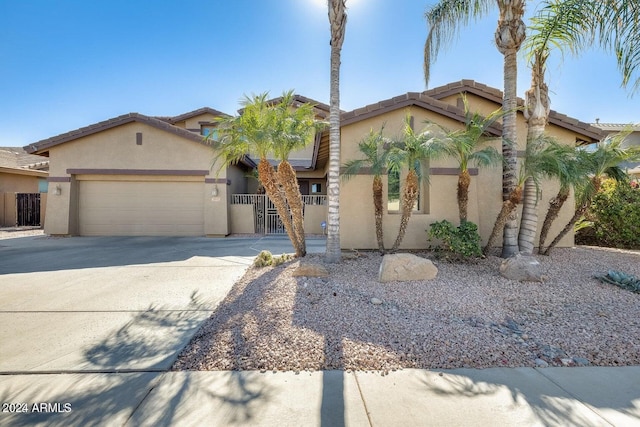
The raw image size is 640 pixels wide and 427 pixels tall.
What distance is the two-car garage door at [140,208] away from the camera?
528 inches

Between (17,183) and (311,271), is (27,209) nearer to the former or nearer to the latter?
(17,183)

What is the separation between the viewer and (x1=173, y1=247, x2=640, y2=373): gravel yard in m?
3.42

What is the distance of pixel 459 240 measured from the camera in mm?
7066

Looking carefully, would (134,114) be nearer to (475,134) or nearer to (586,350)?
(475,134)

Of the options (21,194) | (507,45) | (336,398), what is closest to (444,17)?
(507,45)

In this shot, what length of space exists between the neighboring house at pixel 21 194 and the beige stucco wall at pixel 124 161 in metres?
4.84

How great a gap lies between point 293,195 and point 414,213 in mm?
4004

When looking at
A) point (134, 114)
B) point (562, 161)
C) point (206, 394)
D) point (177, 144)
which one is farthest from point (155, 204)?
point (562, 161)

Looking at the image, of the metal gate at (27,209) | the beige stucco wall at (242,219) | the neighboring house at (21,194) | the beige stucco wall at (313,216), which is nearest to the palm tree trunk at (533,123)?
the beige stucco wall at (313,216)

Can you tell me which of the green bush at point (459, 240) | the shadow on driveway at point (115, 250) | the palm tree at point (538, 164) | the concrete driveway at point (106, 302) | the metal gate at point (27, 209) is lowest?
the concrete driveway at point (106, 302)

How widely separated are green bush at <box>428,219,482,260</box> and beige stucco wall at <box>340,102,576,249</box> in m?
1.49

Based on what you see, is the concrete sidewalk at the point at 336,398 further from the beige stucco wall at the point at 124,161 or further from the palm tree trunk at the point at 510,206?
the beige stucco wall at the point at 124,161

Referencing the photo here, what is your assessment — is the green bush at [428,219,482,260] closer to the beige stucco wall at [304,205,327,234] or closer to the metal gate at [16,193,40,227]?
the beige stucco wall at [304,205,327,234]

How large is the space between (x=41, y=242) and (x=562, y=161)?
17.7m
